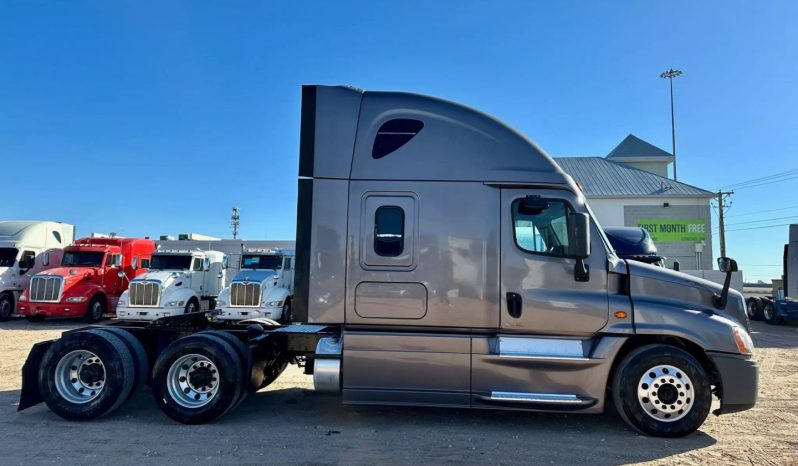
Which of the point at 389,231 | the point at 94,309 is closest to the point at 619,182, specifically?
the point at 389,231

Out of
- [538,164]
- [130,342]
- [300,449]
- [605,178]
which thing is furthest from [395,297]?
[605,178]

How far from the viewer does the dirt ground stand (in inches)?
176

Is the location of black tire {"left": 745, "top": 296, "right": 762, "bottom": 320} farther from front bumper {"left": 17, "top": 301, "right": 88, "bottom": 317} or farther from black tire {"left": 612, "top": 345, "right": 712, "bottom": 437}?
front bumper {"left": 17, "top": 301, "right": 88, "bottom": 317}

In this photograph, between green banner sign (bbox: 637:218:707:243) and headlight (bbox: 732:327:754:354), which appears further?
green banner sign (bbox: 637:218:707:243)

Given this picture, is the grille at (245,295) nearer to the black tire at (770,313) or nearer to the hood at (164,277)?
the hood at (164,277)

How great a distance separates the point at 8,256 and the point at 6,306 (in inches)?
79.2

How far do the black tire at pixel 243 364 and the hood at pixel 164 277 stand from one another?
10.5 m

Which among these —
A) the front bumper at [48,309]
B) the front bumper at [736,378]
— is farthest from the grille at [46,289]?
the front bumper at [736,378]

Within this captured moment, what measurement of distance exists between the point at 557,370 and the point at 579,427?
108 cm

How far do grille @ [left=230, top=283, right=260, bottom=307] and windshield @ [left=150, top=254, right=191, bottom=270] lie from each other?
3.13 meters

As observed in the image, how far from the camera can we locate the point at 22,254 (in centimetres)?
1761

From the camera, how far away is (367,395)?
508 cm

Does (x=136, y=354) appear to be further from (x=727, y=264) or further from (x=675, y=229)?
(x=675, y=229)

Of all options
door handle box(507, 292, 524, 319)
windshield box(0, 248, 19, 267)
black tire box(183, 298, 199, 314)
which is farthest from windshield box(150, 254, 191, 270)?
door handle box(507, 292, 524, 319)
